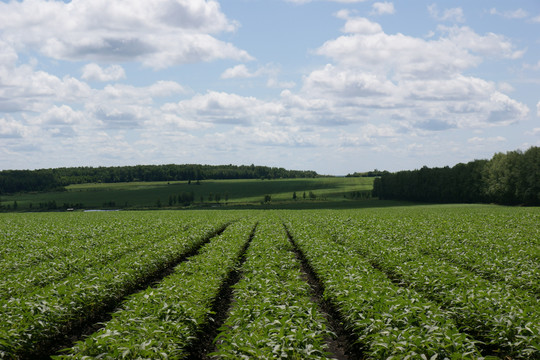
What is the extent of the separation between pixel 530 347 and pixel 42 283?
55.1 ft

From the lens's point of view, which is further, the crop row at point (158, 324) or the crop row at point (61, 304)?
the crop row at point (61, 304)

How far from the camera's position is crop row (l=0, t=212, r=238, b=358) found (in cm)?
984

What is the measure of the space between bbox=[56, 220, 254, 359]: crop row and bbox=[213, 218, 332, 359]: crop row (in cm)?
89

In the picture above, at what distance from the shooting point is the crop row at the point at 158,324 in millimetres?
7812

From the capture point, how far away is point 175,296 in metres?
11.8

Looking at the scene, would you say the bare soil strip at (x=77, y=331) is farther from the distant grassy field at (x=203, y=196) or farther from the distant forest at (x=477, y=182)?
the distant grassy field at (x=203, y=196)

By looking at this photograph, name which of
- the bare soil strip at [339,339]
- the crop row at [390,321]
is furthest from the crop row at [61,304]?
the crop row at [390,321]

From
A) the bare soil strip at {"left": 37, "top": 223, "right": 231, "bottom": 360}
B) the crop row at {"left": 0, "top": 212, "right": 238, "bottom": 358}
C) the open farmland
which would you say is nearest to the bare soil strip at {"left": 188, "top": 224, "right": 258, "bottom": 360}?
the open farmland

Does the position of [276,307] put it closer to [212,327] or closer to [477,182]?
[212,327]

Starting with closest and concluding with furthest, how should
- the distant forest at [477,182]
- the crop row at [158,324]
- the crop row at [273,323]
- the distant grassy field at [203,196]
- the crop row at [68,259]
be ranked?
the crop row at [273,323], the crop row at [158,324], the crop row at [68,259], the distant forest at [477,182], the distant grassy field at [203,196]

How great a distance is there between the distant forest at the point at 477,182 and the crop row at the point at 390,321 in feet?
287

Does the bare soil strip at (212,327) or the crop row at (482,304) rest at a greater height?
the crop row at (482,304)

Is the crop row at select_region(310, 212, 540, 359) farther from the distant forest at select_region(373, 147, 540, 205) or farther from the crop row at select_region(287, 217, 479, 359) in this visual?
the distant forest at select_region(373, 147, 540, 205)

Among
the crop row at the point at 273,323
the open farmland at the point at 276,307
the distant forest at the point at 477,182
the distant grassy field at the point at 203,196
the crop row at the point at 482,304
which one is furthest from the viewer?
the distant grassy field at the point at 203,196
